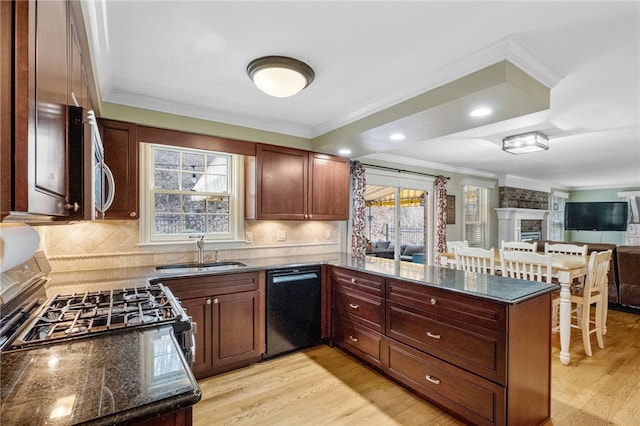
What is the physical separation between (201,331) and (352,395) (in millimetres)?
1331

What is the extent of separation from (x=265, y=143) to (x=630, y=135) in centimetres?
437

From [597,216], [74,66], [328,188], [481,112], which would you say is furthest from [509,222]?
[74,66]

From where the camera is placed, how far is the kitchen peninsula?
1945 mm

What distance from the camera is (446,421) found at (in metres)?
2.19

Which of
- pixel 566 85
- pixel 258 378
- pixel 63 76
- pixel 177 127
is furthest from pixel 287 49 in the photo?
pixel 258 378

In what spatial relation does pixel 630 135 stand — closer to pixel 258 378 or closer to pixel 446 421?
pixel 446 421

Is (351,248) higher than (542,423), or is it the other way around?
(351,248)

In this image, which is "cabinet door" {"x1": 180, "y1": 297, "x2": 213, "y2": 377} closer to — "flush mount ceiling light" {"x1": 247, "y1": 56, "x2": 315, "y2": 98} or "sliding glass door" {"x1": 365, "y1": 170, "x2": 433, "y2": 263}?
"flush mount ceiling light" {"x1": 247, "y1": 56, "x2": 315, "y2": 98}

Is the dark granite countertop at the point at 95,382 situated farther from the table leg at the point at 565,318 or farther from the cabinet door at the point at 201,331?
the table leg at the point at 565,318

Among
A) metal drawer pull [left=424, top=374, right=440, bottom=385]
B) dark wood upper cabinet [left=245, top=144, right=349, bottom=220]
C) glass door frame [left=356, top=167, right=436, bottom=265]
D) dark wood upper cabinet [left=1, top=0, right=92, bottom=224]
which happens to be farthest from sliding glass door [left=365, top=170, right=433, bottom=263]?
dark wood upper cabinet [left=1, top=0, right=92, bottom=224]

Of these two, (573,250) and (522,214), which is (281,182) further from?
(522,214)

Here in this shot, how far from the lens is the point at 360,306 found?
2.99m

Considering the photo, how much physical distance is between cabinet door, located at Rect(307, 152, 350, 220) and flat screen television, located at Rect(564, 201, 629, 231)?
8.93 meters

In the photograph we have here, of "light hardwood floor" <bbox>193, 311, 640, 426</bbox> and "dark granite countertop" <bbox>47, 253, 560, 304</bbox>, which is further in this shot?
"light hardwood floor" <bbox>193, 311, 640, 426</bbox>
